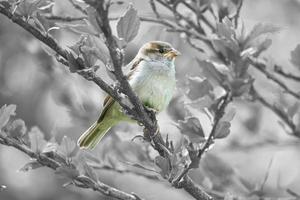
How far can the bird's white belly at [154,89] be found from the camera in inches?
144

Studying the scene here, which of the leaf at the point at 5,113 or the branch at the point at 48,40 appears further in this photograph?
the leaf at the point at 5,113

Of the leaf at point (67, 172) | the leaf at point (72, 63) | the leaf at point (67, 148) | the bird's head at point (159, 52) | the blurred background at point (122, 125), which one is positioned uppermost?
the leaf at point (72, 63)

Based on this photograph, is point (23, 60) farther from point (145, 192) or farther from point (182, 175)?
point (182, 175)

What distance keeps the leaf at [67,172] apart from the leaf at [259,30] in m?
0.96

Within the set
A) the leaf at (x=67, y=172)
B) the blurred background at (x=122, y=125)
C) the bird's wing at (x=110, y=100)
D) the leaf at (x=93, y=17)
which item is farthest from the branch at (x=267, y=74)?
the leaf at (x=93, y=17)

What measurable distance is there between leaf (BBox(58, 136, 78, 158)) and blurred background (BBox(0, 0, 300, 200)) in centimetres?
25

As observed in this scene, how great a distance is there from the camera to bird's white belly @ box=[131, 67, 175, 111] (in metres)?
3.66

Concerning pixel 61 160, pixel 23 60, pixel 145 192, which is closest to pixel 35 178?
pixel 145 192

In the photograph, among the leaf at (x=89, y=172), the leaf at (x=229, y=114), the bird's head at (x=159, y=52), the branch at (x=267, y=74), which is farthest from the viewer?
the bird's head at (x=159, y=52)

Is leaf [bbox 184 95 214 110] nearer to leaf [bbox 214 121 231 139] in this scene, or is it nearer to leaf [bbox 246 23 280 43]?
leaf [bbox 214 121 231 139]

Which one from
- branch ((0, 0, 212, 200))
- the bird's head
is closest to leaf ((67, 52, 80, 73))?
branch ((0, 0, 212, 200))

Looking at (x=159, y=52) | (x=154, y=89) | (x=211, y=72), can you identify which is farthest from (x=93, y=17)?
(x=159, y=52)

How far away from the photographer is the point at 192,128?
2.43 m

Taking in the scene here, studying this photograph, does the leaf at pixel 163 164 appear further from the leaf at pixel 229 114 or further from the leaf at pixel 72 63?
the leaf at pixel 72 63
